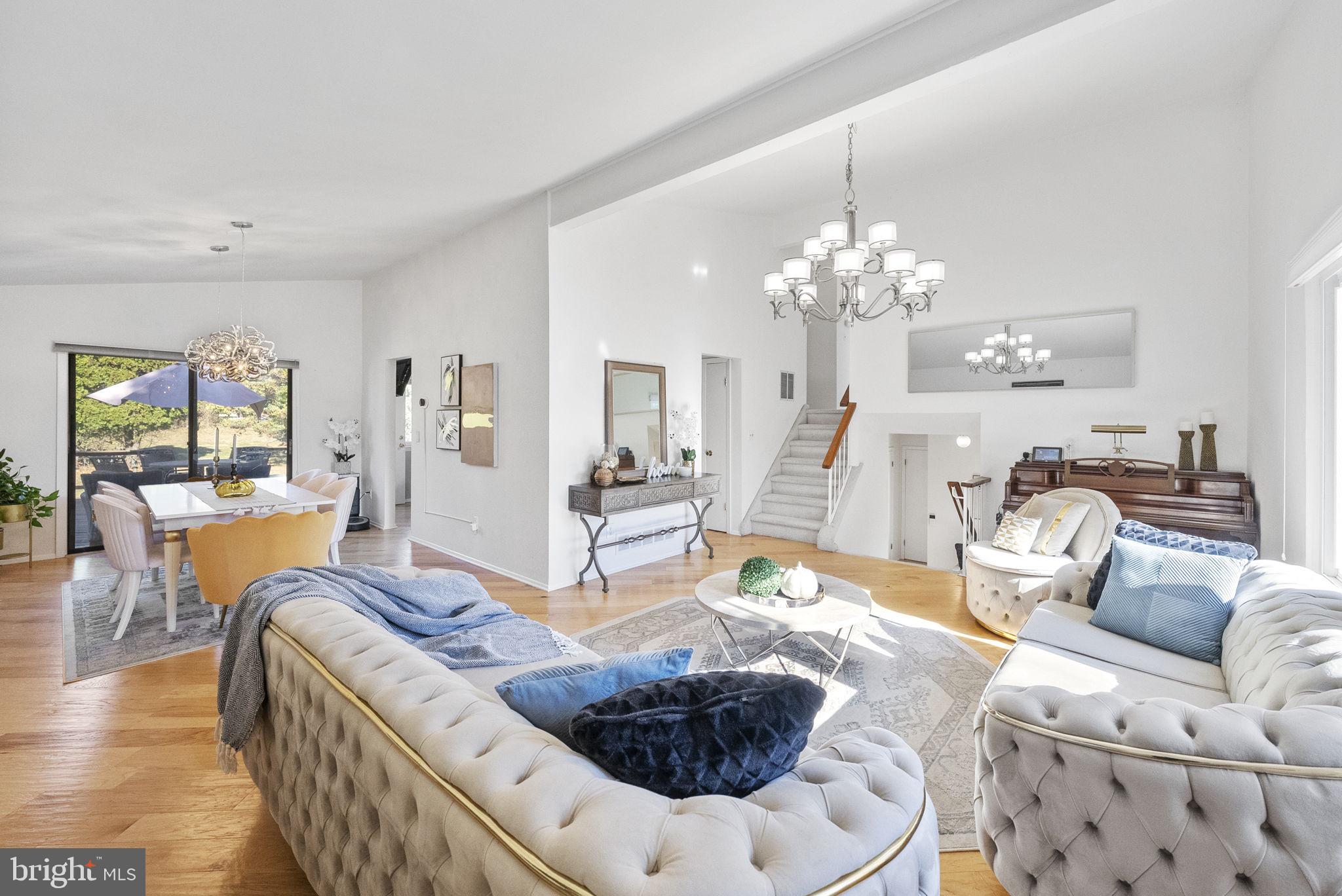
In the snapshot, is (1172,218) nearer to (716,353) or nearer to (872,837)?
(716,353)

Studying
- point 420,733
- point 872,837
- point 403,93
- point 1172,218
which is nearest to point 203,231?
point 403,93

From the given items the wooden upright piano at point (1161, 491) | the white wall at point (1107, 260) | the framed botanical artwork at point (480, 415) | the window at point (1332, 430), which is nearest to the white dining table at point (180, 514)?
the framed botanical artwork at point (480, 415)

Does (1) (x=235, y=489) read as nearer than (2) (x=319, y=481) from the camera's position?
Yes

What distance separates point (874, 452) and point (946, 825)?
4845 mm

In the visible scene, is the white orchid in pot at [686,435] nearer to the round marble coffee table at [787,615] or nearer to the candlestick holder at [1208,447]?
the round marble coffee table at [787,615]

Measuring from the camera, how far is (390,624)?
2.41m

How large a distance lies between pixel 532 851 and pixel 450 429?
572 centimetres

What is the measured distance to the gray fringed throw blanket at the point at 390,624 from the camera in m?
2.01

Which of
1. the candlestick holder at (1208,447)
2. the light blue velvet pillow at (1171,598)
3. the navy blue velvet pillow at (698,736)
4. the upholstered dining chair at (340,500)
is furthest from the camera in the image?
the upholstered dining chair at (340,500)

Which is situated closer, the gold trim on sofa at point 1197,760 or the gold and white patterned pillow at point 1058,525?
the gold trim on sofa at point 1197,760

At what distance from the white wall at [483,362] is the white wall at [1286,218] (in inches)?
171

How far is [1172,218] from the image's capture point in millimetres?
4844

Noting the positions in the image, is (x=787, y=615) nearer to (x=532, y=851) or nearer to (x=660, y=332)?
(x=532, y=851)

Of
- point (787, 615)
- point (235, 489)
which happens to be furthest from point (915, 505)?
point (235, 489)
